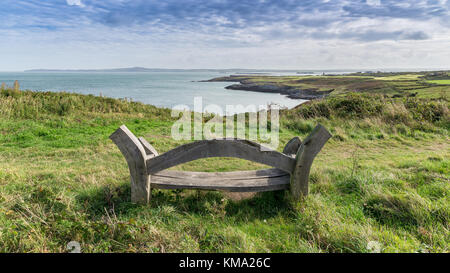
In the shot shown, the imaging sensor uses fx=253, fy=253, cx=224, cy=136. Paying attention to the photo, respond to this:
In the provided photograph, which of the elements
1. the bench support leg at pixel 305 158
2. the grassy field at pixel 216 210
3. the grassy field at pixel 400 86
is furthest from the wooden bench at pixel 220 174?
the grassy field at pixel 400 86

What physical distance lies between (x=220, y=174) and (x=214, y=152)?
0.79m

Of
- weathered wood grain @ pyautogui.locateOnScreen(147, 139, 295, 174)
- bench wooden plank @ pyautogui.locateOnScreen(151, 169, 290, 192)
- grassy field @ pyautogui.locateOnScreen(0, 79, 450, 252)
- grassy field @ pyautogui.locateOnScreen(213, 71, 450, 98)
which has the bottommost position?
A: grassy field @ pyautogui.locateOnScreen(0, 79, 450, 252)

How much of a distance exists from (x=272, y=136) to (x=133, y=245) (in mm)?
7181

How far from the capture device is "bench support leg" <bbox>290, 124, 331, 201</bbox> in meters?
3.09

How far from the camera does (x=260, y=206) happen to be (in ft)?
11.5

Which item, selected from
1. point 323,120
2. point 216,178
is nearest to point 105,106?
point 323,120

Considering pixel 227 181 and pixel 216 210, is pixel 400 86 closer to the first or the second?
pixel 227 181

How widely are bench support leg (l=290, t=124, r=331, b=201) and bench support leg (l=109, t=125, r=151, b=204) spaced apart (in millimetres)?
1922

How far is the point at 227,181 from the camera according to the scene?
11.2 ft

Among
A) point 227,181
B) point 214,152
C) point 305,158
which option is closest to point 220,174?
point 227,181

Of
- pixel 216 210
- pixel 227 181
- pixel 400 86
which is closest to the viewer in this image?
pixel 216 210

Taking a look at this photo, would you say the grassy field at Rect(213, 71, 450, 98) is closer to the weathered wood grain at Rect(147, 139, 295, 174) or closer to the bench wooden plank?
the bench wooden plank

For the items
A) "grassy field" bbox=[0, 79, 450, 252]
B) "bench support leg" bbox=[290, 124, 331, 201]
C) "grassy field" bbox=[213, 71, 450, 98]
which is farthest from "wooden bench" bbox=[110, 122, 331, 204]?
"grassy field" bbox=[213, 71, 450, 98]
